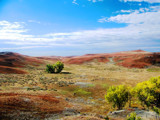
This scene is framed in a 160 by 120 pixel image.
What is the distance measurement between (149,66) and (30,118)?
8933cm

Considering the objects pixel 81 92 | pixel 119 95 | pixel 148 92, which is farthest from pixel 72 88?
pixel 148 92

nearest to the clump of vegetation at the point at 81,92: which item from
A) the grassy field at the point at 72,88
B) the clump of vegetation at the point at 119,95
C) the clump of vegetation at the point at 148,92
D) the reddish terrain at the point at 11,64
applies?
the grassy field at the point at 72,88

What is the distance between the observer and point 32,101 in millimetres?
19078

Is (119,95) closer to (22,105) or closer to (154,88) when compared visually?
(154,88)

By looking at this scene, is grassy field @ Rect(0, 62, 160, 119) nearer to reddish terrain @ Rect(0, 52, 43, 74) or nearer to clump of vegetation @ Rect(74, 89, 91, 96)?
clump of vegetation @ Rect(74, 89, 91, 96)

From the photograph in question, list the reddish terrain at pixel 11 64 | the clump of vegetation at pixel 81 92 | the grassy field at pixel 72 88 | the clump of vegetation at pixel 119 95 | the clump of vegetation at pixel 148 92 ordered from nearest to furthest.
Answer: the clump of vegetation at pixel 148 92
the clump of vegetation at pixel 119 95
the grassy field at pixel 72 88
the clump of vegetation at pixel 81 92
the reddish terrain at pixel 11 64

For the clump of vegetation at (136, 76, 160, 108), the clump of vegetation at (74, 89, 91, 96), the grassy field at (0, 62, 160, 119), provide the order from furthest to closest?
the clump of vegetation at (74, 89, 91, 96) → the grassy field at (0, 62, 160, 119) → the clump of vegetation at (136, 76, 160, 108)

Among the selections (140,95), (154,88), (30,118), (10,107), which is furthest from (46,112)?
(154,88)

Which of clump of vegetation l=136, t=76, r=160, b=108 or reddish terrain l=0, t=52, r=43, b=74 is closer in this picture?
clump of vegetation l=136, t=76, r=160, b=108

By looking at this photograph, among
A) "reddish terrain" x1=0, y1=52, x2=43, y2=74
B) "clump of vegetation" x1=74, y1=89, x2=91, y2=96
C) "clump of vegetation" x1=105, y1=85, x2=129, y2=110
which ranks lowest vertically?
"clump of vegetation" x1=74, y1=89, x2=91, y2=96

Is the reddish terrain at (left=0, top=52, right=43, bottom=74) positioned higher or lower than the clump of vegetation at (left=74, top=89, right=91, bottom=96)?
higher

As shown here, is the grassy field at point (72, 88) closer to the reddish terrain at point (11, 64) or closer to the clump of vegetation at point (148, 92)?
the clump of vegetation at point (148, 92)

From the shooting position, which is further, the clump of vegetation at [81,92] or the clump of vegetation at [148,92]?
the clump of vegetation at [81,92]

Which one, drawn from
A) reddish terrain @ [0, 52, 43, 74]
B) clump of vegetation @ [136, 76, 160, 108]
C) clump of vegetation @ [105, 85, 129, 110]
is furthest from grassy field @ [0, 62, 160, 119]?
reddish terrain @ [0, 52, 43, 74]
